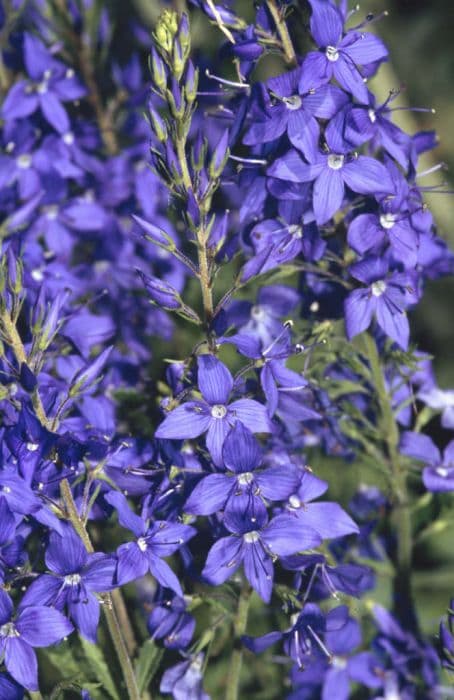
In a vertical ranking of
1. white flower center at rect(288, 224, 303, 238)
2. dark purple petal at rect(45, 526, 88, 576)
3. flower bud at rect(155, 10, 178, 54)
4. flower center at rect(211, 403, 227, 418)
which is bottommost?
dark purple petal at rect(45, 526, 88, 576)

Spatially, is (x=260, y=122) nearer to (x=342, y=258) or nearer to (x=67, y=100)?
(x=342, y=258)

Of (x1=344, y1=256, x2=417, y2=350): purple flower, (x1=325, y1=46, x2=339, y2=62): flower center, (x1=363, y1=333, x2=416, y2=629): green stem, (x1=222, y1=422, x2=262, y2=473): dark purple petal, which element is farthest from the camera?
(x1=363, y1=333, x2=416, y2=629): green stem

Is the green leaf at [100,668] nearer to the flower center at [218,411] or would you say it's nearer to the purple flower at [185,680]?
the purple flower at [185,680]

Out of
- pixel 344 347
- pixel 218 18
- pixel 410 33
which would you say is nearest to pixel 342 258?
pixel 344 347

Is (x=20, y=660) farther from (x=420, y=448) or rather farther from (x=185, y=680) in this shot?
(x=420, y=448)

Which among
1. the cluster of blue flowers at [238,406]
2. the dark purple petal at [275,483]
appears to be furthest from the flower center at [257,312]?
the dark purple petal at [275,483]

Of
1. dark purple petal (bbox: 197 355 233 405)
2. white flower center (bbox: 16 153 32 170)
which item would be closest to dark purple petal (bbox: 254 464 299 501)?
dark purple petal (bbox: 197 355 233 405)

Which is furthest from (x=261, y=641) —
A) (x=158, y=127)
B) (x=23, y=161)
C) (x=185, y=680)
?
(x=23, y=161)

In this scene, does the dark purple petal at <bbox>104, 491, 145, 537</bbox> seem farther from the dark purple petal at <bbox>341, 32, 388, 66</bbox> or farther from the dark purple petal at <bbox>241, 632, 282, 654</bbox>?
the dark purple petal at <bbox>341, 32, 388, 66</bbox>
